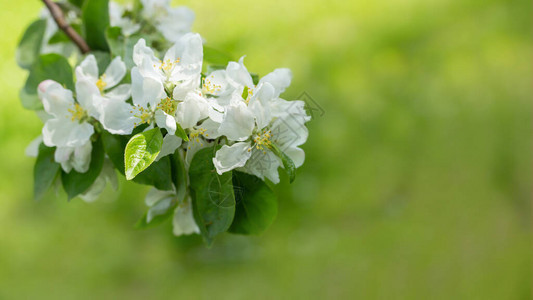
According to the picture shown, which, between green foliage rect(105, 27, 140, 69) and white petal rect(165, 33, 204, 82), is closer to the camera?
white petal rect(165, 33, 204, 82)

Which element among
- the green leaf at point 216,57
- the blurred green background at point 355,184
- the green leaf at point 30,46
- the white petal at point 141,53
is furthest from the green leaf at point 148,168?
the blurred green background at point 355,184

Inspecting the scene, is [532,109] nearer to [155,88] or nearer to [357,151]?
[357,151]

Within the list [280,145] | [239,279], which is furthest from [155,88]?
[239,279]

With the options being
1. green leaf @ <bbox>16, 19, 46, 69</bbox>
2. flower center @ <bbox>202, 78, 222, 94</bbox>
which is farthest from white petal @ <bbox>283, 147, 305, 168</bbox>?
green leaf @ <bbox>16, 19, 46, 69</bbox>

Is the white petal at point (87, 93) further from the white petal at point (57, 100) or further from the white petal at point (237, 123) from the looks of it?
the white petal at point (237, 123)

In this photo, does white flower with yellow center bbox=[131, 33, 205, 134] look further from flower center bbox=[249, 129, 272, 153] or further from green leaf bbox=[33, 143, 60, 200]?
green leaf bbox=[33, 143, 60, 200]

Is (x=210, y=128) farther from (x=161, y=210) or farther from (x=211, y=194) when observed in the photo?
(x=161, y=210)
